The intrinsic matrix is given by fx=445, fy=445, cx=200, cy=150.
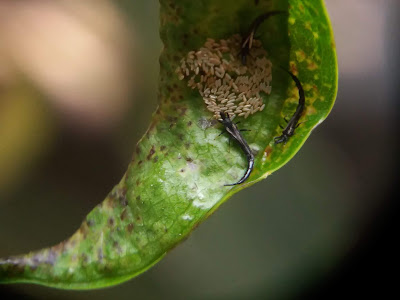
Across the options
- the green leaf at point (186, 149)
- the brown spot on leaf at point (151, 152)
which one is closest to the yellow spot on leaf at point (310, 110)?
the green leaf at point (186, 149)

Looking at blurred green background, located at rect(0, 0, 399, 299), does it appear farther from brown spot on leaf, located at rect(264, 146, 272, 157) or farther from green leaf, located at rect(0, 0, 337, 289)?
brown spot on leaf, located at rect(264, 146, 272, 157)

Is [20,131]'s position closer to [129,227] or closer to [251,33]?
[129,227]

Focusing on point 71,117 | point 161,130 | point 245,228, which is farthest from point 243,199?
point 161,130

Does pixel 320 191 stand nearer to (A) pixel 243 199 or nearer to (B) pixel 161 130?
(A) pixel 243 199

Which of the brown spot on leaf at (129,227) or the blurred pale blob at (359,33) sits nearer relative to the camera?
the brown spot on leaf at (129,227)

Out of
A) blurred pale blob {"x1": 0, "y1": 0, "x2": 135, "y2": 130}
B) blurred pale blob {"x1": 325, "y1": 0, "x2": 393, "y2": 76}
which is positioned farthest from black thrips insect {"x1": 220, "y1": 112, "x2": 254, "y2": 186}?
blurred pale blob {"x1": 325, "y1": 0, "x2": 393, "y2": 76}

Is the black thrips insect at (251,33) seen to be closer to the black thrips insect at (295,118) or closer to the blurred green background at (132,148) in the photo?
the black thrips insect at (295,118)
